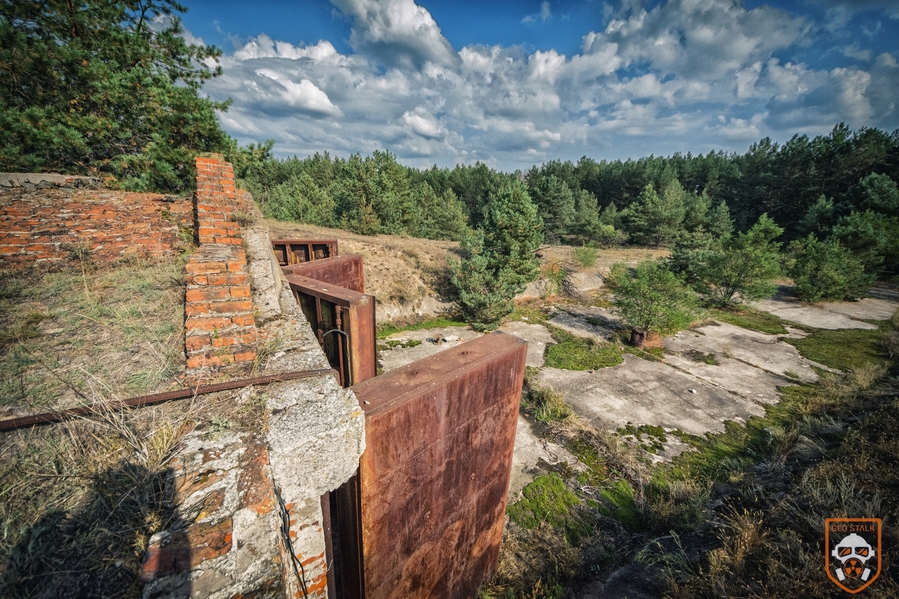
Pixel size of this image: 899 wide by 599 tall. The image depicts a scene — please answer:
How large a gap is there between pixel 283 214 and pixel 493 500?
22.7 m

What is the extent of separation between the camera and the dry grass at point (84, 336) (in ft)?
6.20

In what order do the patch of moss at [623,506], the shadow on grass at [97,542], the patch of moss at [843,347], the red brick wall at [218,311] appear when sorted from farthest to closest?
the patch of moss at [843,347], the patch of moss at [623,506], the red brick wall at [218,311], the shadow on grass at [97,542]

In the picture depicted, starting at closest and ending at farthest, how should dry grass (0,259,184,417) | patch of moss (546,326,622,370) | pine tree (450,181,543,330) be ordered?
dry grass (0,259,184,417) < patch of moss (546,326,622,370) < pine tree (450,181,543,330)

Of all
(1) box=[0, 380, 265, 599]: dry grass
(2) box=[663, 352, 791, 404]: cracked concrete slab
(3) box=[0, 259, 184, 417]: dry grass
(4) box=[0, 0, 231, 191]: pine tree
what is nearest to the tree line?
(4) box=[0, 0, 231, 191]: pine tree

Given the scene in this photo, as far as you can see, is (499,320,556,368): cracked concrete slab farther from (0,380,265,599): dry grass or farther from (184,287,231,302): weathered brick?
(0,380,265,599): dry grass

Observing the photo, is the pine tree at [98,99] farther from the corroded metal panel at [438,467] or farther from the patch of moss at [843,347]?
the patch of moss at [843,347]

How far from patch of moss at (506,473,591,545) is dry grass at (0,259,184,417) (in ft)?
15.0

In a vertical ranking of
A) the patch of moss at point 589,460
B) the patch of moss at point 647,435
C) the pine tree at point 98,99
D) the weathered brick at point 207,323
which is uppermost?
the pine tree at point 98,99

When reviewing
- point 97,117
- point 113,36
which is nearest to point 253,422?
point 97,117

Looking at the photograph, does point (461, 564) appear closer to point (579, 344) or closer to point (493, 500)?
point (493, 500)

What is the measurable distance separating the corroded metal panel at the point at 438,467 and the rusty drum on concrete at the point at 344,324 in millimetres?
953

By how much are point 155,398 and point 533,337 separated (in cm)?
1013

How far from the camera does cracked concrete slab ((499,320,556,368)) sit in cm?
909

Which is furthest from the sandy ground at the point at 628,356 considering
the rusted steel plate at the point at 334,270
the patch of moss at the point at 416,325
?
the rusted steel plate at the point at 334,270
